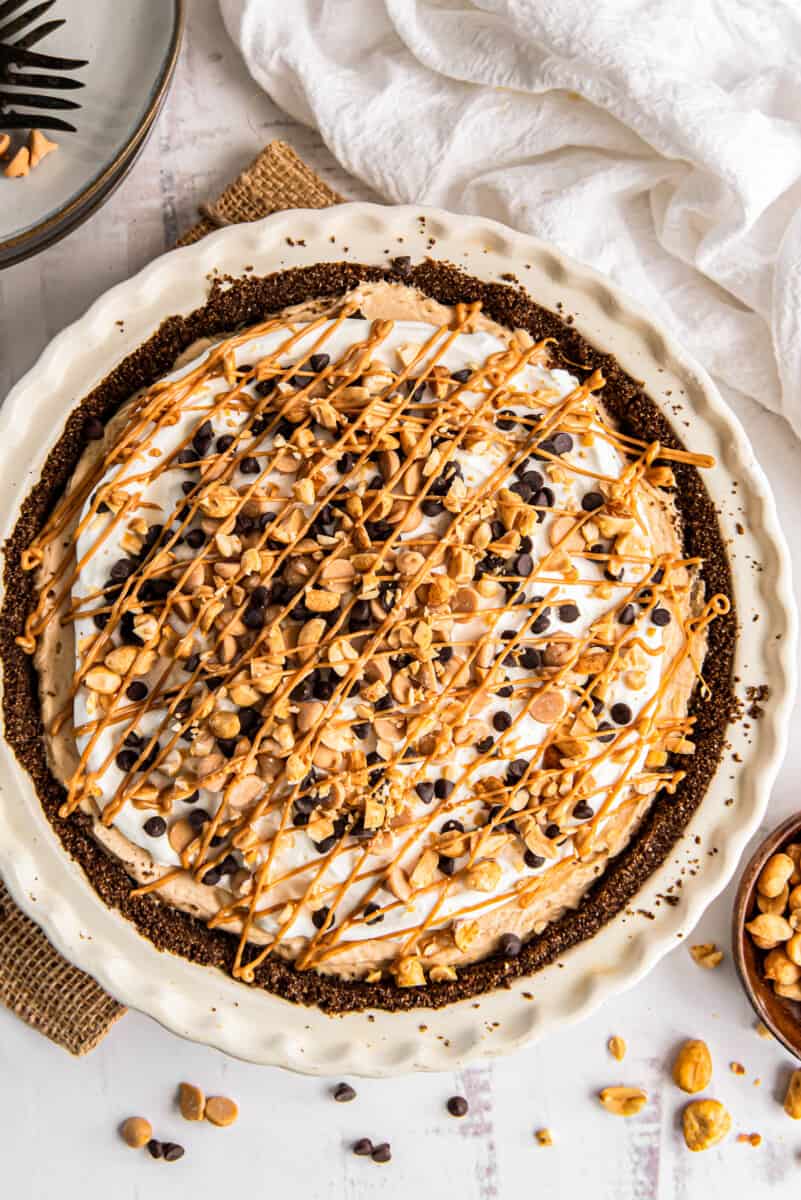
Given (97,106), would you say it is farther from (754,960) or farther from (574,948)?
(754,960)

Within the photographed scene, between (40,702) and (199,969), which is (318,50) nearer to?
(40,702)

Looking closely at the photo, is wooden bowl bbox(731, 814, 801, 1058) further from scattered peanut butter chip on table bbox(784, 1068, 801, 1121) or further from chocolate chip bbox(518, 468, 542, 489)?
chocolate chip bbox(518, 468, 542, 489)

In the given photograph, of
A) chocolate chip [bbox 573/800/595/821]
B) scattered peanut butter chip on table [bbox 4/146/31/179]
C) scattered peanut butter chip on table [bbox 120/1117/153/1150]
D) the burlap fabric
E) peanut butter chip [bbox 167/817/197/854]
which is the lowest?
scattered peanut butter chip on table [bbox 120/1117/153/1150]

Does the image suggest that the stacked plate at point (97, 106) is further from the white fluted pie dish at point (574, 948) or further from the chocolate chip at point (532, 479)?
the chocolate chip at point (532, 479)

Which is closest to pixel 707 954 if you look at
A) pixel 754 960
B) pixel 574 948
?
pixel 754 960

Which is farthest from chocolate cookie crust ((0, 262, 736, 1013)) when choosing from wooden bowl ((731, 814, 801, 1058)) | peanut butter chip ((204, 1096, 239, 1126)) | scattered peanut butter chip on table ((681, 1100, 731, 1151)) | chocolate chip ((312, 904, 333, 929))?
scattered peanut butter chip on table ((681, 1100, 731, 1151))

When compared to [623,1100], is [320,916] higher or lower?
higher

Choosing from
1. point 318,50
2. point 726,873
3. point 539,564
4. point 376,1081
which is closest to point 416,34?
point 318,50
